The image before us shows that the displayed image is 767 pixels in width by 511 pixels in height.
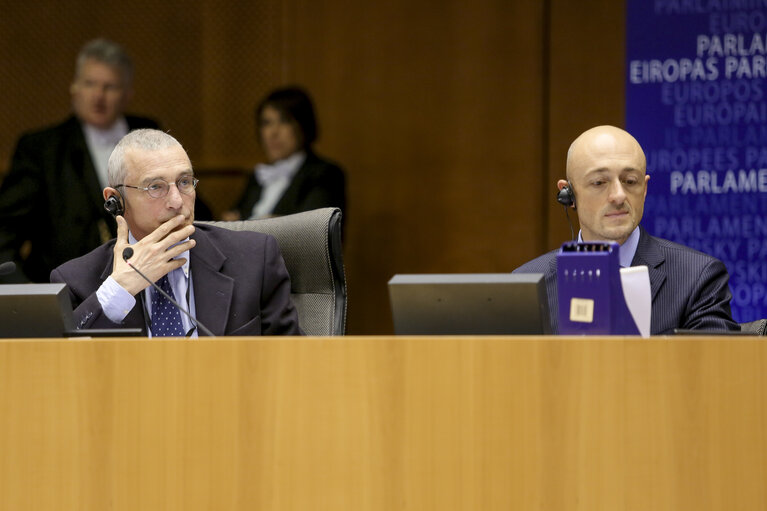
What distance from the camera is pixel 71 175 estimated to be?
4.63 m

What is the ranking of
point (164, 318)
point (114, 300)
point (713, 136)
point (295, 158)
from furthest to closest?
point (295, 158) < point (713, 136) < point (164, 318) < point (114, 300)

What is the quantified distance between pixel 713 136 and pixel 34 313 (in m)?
3.16

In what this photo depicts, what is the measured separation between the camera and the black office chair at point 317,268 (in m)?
2.77

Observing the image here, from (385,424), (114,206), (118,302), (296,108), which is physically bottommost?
(385,424)

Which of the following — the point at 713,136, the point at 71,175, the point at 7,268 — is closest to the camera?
the point at 7,268

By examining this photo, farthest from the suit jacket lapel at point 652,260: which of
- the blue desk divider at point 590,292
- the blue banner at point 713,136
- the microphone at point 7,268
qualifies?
Result: the blue banner at point 713,136

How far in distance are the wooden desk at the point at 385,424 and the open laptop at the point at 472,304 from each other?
0.17 m

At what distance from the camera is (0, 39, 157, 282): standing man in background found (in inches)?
181

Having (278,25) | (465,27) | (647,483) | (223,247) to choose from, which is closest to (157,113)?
(278,25)

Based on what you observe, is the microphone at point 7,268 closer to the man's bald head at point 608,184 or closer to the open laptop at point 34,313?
the open laptop at point 34,313

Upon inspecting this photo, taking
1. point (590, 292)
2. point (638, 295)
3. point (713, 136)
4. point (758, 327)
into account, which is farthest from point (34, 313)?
point (713, 136)

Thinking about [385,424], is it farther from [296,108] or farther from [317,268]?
[296,108]

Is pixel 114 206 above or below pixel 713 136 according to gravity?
below

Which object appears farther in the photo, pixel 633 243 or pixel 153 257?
pixel 633 243
